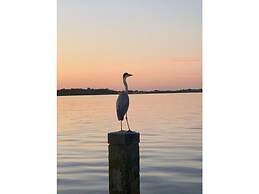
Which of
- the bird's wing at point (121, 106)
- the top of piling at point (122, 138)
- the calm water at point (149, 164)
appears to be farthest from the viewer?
the calm water at point (149, 164)

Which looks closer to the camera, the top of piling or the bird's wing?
the top of piling

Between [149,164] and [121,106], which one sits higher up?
[121,106]

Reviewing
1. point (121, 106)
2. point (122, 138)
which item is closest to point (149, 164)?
point (121, 106)

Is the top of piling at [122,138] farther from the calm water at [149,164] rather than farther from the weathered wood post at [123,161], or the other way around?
the calm water at [149,164]

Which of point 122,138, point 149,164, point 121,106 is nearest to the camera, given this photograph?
point 122,138

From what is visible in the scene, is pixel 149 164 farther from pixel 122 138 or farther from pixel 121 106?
pixel 122 138

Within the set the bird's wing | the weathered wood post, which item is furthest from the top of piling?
the bird's wing

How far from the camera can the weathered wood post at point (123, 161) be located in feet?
8.48

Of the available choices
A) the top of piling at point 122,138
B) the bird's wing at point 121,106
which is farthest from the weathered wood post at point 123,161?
the bird's wing at point 121,106

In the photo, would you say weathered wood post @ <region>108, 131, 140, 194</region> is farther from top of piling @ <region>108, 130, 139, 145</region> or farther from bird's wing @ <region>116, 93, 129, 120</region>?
bird's wing @ <region>116, 93, 129, 120</region>

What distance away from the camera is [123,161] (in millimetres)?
2596

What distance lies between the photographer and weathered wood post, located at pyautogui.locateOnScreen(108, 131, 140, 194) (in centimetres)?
258
